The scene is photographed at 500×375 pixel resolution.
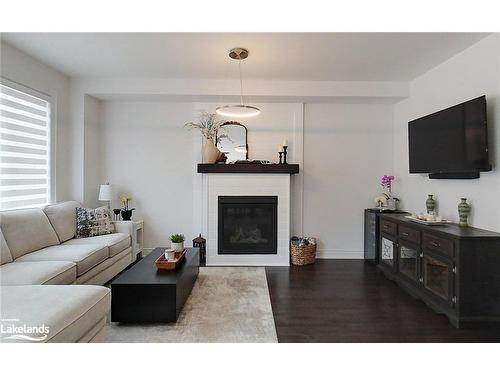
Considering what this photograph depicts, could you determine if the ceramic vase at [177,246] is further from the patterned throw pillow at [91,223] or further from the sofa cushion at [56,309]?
the patterned throw pillow at [91,223]

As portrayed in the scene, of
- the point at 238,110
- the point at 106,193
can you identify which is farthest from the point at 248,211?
the point at 106,193

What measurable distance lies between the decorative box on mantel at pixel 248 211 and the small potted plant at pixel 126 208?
1.15 m

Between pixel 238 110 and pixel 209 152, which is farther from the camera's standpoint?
pixel 209 152

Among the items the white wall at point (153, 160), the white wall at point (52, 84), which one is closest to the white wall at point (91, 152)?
the white wall at point (153, 160)

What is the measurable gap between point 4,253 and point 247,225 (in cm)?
265

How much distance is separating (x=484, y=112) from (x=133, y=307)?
11.3ft

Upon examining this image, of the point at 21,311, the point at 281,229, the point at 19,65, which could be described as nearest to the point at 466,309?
the point at 281,229

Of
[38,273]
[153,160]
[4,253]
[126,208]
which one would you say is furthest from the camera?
[153,160]

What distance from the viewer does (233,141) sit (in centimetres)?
412

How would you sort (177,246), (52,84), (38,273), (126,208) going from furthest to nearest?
(126,208), (52,84), (177,246), (38,273)

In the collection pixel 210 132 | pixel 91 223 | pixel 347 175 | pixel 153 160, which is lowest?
pixel 91 223

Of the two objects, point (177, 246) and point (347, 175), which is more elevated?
point (347, 175)

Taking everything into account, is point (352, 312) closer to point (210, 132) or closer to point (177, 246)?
point (177, 246)

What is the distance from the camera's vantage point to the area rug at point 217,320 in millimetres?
1996
